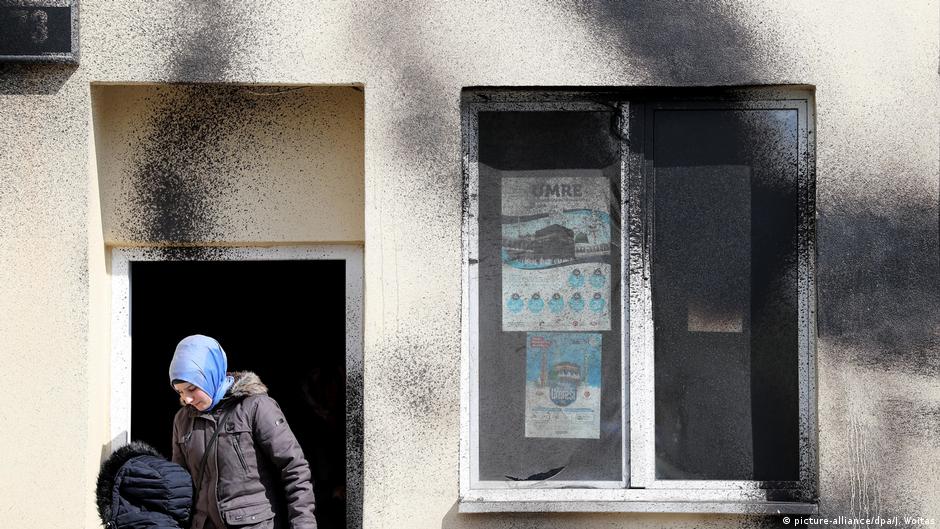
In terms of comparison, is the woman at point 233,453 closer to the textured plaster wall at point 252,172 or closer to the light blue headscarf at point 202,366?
the light blue headscarf at point 202,366

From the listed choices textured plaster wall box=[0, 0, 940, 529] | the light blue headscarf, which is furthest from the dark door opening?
the light blue headscarf

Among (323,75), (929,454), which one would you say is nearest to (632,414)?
(929,454)

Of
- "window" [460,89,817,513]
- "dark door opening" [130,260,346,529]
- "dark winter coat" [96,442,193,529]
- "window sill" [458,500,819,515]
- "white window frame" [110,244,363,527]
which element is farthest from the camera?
"dark door opening" [130,260,346,529]

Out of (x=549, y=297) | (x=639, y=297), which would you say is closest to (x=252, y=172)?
(x=549, y=297)

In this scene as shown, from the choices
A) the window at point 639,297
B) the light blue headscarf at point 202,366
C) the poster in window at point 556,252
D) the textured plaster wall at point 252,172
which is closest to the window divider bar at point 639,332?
the window at point 639,297

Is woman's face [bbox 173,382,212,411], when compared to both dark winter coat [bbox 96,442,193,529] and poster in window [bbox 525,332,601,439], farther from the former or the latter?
poster in window [bbox 525,332,601,439]

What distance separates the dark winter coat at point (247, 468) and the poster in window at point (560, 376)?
1106 mm

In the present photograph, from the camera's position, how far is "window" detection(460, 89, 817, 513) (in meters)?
4.19

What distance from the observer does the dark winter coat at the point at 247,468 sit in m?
3.70

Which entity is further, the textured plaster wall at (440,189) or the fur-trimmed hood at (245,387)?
the textured plaster wall at (440,189)

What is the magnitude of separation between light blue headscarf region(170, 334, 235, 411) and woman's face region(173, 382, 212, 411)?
2 centimetres

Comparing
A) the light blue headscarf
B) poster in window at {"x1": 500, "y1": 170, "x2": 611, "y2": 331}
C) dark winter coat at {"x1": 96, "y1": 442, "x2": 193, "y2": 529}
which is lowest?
dark winter coat at {"x1": 96, "y1": 442, "x2": 193, "y2": 529}

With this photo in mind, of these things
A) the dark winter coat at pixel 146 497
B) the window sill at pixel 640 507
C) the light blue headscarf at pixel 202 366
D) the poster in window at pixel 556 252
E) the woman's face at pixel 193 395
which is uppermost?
the poster in window at pixel 556 252

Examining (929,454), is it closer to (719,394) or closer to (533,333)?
(719,394)
